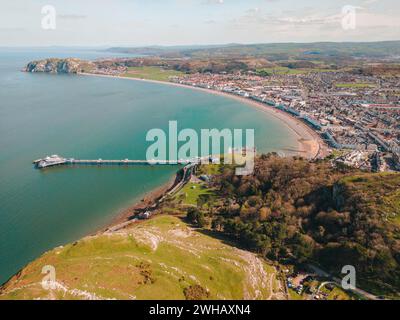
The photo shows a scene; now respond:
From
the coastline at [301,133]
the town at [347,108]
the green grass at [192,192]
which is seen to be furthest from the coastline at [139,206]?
the town at [347,108]

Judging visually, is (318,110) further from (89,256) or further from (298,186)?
(89,256)

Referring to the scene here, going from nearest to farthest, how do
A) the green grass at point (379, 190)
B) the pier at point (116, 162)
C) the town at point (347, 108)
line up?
the green grass at point (379, 190) < the pier at point (116, 162) < the town at point (347, 108)

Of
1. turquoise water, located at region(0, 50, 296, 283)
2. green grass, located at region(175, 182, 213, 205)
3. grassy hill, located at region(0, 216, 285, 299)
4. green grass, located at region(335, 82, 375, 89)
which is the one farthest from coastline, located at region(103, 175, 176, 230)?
green grass, located at region(335, 82, 375, 89)

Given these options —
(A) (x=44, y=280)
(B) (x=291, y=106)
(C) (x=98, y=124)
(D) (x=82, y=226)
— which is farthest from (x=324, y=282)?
(B) (x=291, y=106)

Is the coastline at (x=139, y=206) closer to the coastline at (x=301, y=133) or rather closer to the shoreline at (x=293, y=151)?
the shoreline at (x=293, y=151)

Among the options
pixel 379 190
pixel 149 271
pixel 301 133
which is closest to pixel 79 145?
pixel 149 271

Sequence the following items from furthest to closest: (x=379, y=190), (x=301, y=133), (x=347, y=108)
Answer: (x=347, y=108) → (x=301, y=133) → (x=379, y=190)

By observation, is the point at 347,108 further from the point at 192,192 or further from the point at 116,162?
the point at 116,162
